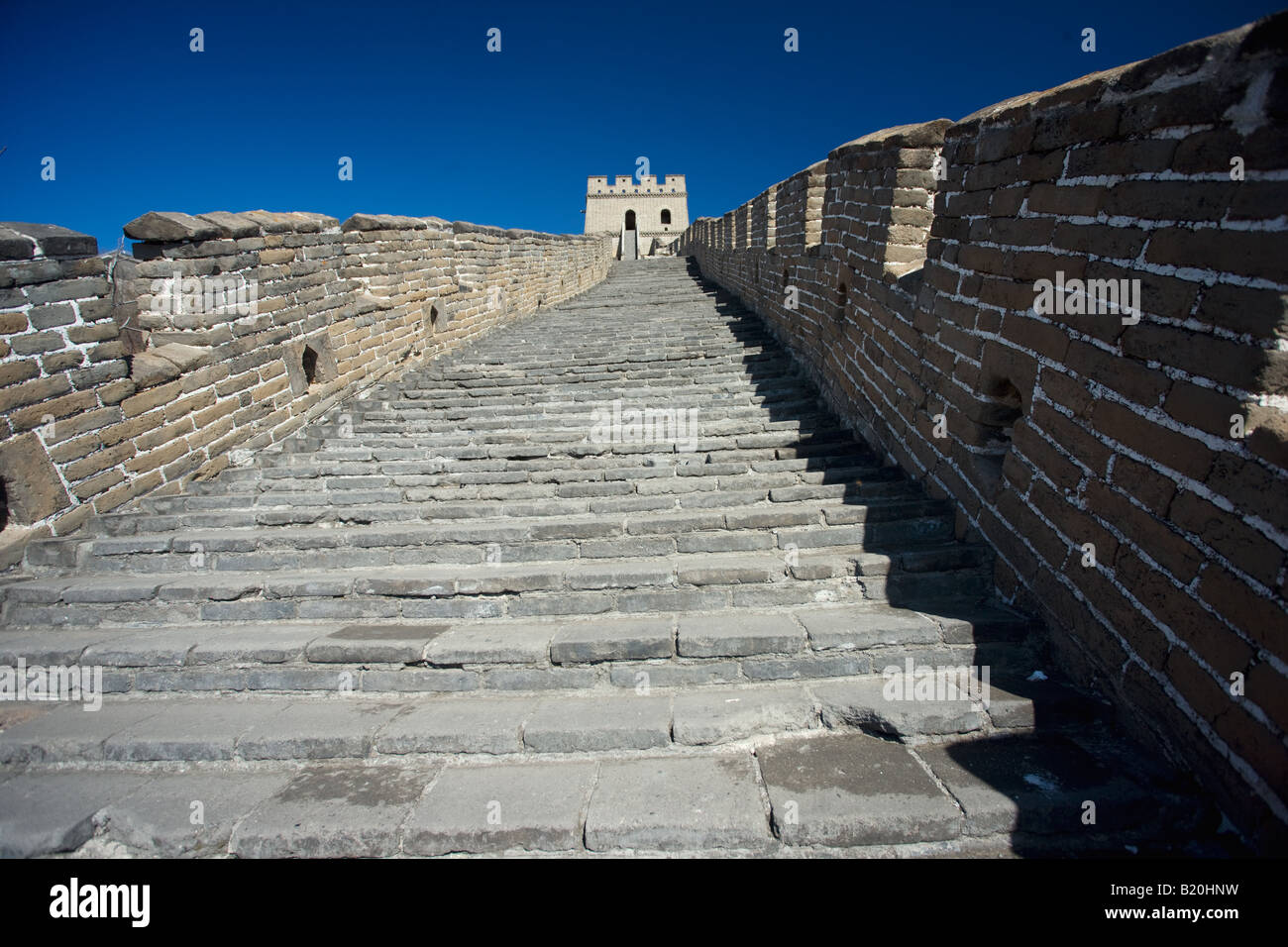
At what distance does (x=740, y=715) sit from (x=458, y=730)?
1254mm

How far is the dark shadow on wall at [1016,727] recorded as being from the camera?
210cm

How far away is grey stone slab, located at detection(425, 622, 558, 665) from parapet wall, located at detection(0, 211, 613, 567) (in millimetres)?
3055

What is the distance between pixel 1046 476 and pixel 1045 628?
72 cm

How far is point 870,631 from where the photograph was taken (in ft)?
9.89

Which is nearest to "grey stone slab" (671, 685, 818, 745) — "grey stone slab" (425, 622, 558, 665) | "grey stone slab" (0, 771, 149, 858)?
"grey stone slab" (425, 622, 558, 665)

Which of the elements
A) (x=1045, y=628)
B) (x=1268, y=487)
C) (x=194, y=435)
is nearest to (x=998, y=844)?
(x=1045, y=628)

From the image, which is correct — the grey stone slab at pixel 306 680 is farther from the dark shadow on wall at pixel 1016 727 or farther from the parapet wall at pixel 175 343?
the dark shadow on wall at pixel 1016 727

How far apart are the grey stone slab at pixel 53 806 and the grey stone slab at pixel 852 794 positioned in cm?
270

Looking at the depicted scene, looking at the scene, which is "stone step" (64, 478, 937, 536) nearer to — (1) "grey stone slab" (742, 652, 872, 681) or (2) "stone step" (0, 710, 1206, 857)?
(1) "grey stone slab" (742, 652, 872, 681)

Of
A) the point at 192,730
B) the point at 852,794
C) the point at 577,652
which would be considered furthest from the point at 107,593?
the point at 852,794

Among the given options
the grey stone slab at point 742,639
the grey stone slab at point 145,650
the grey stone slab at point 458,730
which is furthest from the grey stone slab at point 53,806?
the grey stone slab at point 742,639

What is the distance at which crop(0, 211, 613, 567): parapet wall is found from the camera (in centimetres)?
391

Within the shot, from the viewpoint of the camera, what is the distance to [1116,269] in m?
2.41
